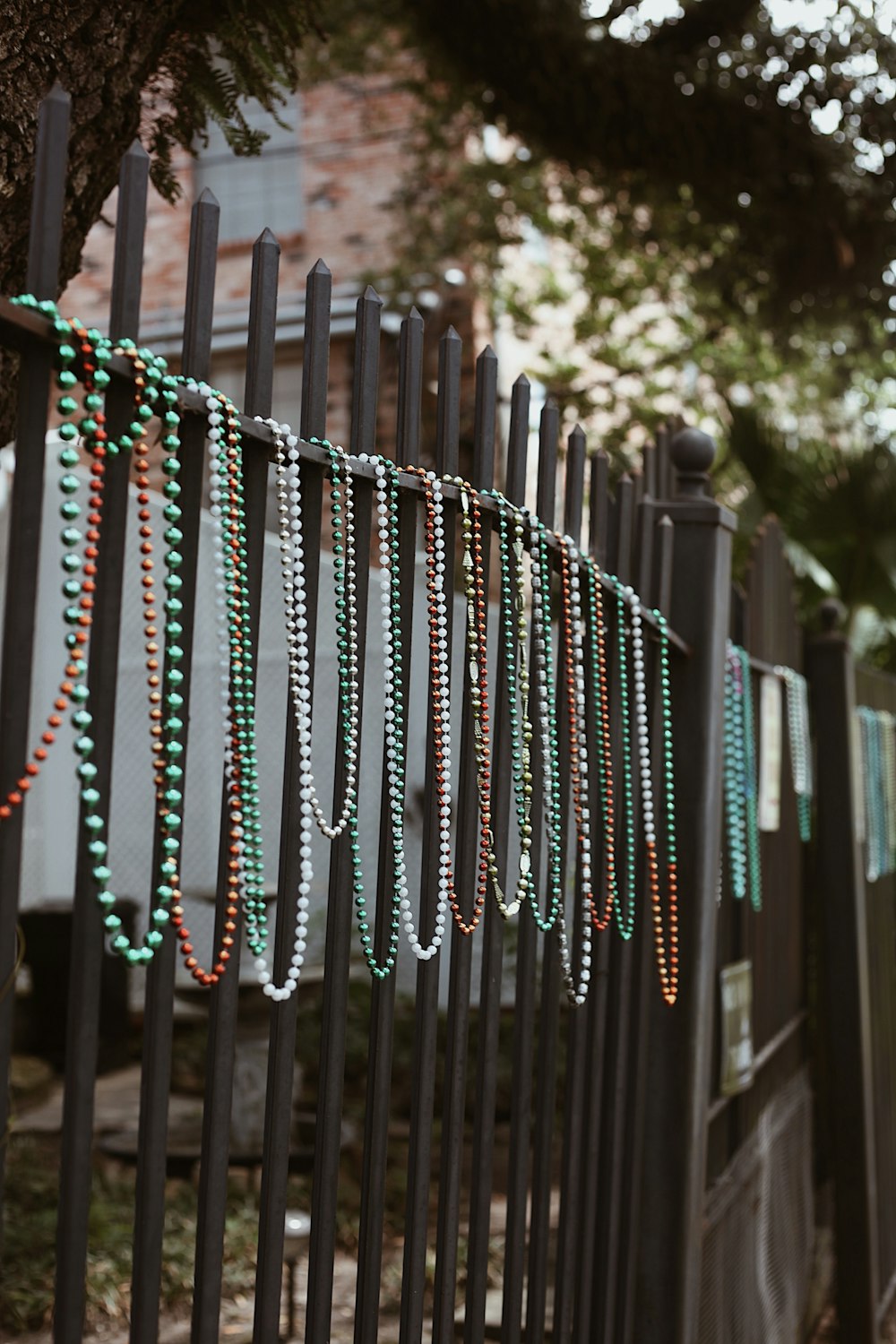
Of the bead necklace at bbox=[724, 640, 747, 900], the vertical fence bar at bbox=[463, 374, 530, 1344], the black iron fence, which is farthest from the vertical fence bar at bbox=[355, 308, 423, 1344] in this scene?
the bead necklace at bbox=[724, 640, 747, 900]

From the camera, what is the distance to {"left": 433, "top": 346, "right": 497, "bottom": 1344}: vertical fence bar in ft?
5.48

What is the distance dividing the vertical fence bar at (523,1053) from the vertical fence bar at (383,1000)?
1.21 ft

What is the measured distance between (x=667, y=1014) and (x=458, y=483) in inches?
51.1

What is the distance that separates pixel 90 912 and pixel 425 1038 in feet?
2.02

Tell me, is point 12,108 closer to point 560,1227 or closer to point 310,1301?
point 310,1301

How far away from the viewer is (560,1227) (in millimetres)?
2047

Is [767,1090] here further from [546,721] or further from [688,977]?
[546,721]

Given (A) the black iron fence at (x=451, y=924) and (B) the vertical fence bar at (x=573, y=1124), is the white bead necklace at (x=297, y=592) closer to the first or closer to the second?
(A) the black iron fence at (x=451, y=924)

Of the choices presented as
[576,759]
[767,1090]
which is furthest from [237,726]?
[767,1090]

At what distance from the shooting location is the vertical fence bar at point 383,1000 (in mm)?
1504

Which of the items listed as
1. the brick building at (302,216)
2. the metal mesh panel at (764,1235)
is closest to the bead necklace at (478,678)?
the metal mesh panel at (764,1235)

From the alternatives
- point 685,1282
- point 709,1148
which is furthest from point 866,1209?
point 685,1282

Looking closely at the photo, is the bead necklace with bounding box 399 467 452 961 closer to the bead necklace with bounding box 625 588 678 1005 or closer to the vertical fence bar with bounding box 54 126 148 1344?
the vertical fence bar with bounding box 54 126 148 1344

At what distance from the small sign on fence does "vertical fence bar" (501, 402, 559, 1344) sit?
109 centimetres
